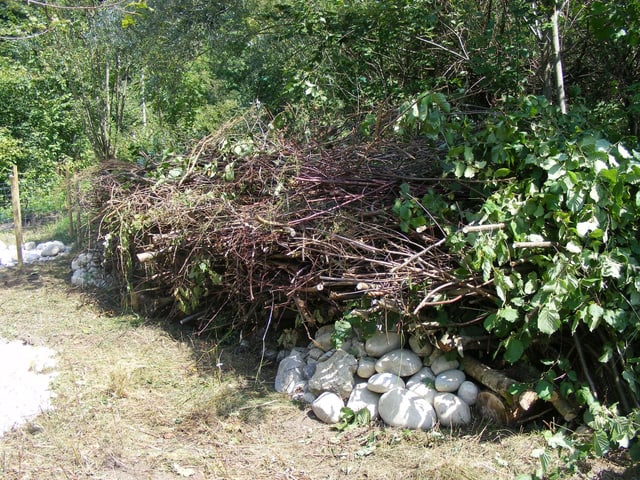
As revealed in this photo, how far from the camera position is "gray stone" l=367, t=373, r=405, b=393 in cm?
406

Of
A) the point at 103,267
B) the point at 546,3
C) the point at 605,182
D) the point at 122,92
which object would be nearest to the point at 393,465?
the point at 605,182

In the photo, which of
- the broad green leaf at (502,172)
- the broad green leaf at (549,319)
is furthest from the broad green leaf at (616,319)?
the broad green leaf at (502,172)

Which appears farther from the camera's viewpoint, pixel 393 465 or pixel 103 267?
pixel 103 267

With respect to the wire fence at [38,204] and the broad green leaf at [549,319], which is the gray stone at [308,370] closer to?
the broad green leaf at [549,319]

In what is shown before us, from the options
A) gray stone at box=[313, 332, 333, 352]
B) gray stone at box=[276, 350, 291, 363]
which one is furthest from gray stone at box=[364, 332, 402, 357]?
gray stone at box=[276, 350, 291, 363]

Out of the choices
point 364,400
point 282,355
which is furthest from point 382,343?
point 282,355

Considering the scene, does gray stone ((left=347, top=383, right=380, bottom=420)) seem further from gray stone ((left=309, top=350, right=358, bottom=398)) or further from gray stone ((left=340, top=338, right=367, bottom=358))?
gray stone ((left=340, top=338, right=367, bottom=358))

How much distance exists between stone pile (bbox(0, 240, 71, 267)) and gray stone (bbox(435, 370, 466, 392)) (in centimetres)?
713

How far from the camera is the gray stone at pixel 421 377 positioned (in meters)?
4.09

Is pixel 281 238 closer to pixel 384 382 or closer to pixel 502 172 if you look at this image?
pixel 384 382

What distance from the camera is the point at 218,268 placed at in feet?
17.9

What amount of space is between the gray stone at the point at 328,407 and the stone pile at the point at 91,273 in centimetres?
404

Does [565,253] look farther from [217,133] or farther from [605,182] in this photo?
[217,133]

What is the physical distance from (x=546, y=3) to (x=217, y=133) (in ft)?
11.0
